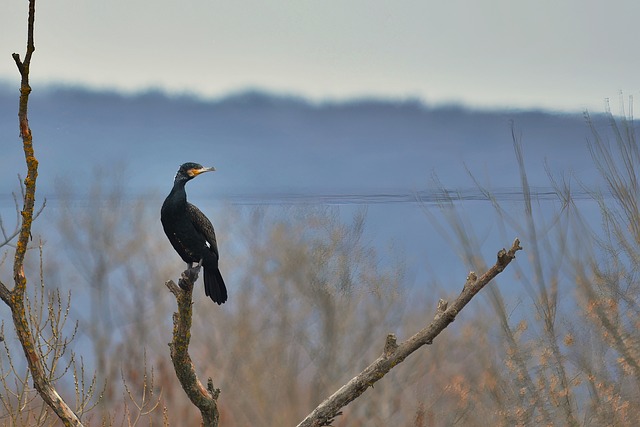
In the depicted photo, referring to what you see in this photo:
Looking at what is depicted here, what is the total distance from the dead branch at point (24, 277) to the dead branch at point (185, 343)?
0.32m

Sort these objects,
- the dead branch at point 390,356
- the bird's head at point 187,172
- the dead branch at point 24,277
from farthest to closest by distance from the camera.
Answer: the bird's head at point 187,172, the dead branch at point 390,356, the dead branch at point 24,277

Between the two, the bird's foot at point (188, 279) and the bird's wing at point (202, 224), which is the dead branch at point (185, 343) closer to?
the bird's foot at point (188, 279)

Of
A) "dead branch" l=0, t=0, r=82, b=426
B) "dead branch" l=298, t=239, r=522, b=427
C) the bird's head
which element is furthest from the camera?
the bird's head

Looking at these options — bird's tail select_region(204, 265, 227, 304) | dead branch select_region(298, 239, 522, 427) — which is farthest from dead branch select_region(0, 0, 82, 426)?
dead branch select_region(298, 239, 522, 427)

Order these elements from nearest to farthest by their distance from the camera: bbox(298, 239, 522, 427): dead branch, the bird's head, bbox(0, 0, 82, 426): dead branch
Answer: bbox(0, 0, 82, 426): dead branch, bbox(298, 239, 522, 427): dead branch, the bird's head

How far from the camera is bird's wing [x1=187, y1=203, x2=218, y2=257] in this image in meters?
2.63

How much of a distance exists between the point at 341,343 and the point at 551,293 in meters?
1.65

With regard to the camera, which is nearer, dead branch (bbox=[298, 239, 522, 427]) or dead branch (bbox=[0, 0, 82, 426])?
dead branch (bbox=[0, 0, 82, 426])

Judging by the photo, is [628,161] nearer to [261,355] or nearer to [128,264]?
[261,355]

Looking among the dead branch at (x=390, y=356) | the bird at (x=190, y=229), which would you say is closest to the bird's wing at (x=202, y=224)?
the bird at (x=190, y=229)

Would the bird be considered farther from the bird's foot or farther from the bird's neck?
the bird's foot

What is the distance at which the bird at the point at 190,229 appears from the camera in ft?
8.57

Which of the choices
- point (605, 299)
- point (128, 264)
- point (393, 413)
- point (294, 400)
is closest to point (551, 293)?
point (605, 299)

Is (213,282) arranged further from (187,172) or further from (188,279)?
(187,172)
